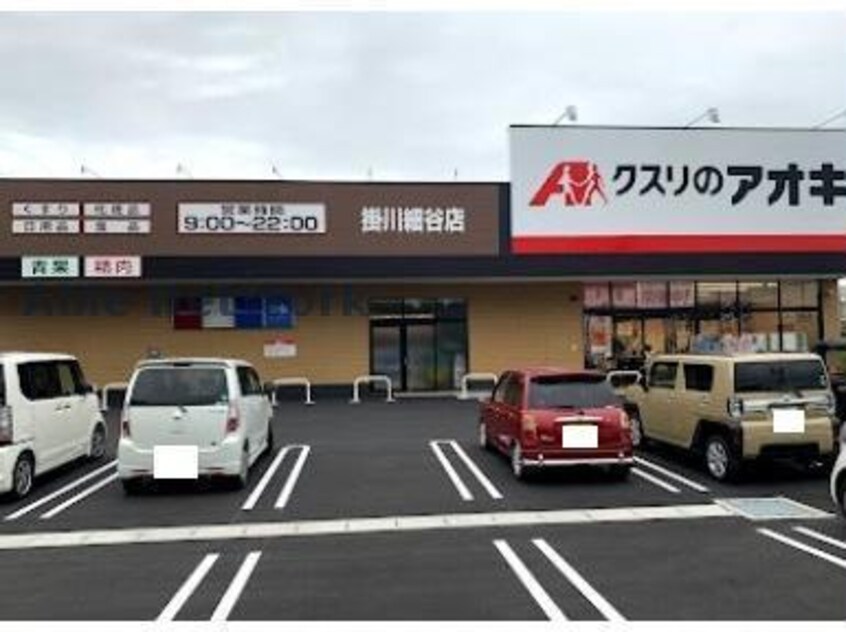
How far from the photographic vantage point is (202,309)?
25.5 meters

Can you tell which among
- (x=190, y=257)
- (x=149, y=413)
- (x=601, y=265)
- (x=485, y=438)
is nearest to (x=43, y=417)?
(x=149, y=413)

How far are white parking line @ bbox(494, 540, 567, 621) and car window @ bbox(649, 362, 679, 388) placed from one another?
558 centimetres

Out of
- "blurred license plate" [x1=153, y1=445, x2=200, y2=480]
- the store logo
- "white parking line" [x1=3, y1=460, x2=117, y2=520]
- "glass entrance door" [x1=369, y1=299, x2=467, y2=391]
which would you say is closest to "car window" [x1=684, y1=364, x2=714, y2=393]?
"blurred license plate" [x1=153, y1=445, x2=200, y2=480]

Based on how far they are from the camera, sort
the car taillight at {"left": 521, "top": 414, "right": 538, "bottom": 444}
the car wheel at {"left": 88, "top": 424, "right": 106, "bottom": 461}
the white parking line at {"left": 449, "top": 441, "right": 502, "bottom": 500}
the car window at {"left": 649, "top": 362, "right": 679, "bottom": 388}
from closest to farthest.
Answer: the white parking line at {"left": 449, "top": 441, "right": 502, "bottom": 500}, the car taillight at {"left": 521, "top": 414, "right": 538, "bottom": 444}, the car window at {"left": 649, "top": 362, "right": 679, "bottom": 388}, the car wheel at {"left": 88, "top": 424, "right": 106, "bottom": 461}

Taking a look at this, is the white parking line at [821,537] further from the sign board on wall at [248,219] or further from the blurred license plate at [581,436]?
the sign board on wall at [248,219]

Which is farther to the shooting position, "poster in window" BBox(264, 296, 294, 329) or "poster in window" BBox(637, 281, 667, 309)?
"poster in window" BBox(637, 281, 667, 309)

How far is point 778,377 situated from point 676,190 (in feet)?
46.4

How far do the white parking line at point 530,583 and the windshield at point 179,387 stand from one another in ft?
14.4

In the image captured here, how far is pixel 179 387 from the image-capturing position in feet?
39.8

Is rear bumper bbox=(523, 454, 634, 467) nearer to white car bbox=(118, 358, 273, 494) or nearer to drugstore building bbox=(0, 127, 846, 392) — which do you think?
white car bbox=(118, 358, 273, 494)

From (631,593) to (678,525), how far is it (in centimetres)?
288

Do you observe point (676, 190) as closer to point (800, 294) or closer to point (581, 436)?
point (800, 294)

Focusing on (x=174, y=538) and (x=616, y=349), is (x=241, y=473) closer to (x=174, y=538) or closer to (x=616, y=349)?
(x=174, y=538)

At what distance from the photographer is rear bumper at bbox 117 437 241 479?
39.0 ft
